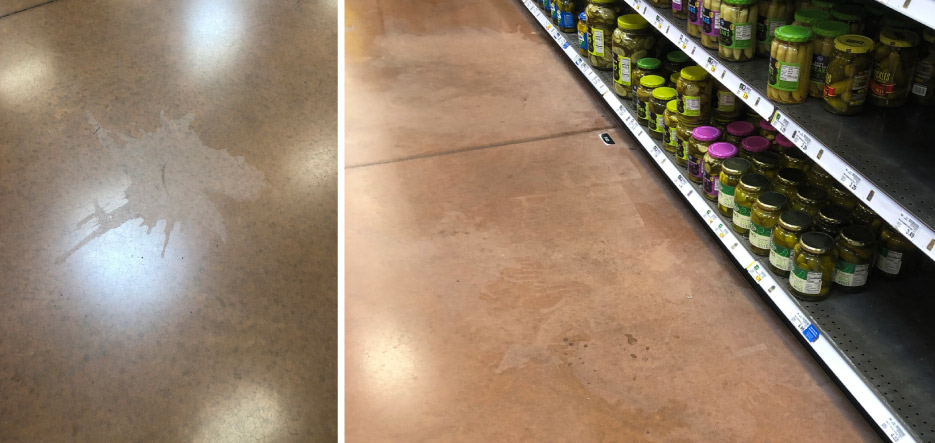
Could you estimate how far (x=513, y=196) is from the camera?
10.8ft

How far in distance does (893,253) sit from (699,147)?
0.79 meters

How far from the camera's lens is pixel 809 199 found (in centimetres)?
237

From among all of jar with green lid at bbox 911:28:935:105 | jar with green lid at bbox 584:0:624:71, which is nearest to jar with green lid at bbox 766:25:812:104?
jar with green lid at bbox 911:28:935:105

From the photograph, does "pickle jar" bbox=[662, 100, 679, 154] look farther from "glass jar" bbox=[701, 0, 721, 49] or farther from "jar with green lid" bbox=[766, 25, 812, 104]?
"jar with green lid" bbox=[766, 25, 812, 104]

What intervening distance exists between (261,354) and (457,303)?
0.70 metres

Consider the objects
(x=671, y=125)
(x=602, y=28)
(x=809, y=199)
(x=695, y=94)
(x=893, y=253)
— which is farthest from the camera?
(x=602, y=28)

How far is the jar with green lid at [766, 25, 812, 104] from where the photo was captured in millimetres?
2195

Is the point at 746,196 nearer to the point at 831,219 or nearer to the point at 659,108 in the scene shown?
the point at 831,219

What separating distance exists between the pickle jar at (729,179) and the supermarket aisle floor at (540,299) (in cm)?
22

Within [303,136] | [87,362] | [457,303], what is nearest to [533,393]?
[457,303]

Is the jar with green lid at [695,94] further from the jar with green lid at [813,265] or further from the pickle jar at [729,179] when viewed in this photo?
the jar with green lid at [813,265]

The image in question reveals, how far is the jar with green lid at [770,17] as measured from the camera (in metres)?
2.49

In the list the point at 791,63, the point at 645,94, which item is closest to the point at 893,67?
the point at 791,63

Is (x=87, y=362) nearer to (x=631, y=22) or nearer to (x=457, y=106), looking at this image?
(x=457, y=106)
